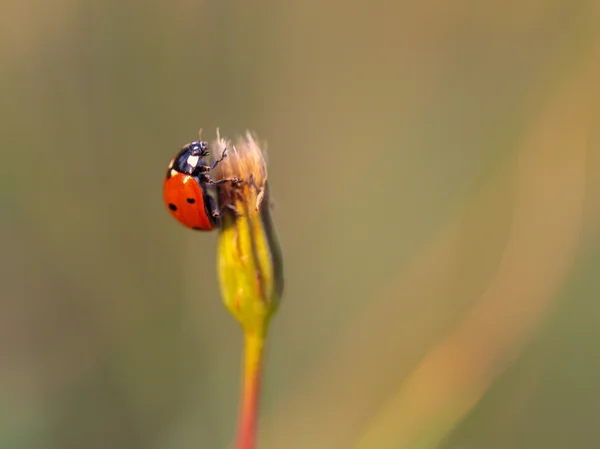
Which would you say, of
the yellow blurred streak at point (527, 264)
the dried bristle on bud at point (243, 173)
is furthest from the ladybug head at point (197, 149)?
the yellow blurred streak at point (527, 264)

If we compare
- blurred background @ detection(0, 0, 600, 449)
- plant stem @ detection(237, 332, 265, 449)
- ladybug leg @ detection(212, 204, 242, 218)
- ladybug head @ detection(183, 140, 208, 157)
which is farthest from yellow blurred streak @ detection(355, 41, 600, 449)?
ladybug head @ detection(183, 140, 208, 157)

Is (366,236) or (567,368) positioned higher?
(366,236)

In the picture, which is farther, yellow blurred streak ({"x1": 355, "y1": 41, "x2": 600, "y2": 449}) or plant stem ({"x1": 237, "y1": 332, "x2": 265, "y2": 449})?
yellow blurred streak ({"x1": 355, "y1": 41, "x2": 600, "y2": 449})

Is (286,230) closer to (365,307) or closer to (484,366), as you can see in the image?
(365,307)

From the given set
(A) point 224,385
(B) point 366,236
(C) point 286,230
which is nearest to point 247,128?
(C) point 286,230

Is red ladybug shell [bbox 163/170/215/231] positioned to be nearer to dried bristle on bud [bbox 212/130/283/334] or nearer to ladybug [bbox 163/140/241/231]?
ladybug [bbox 163/140/241/231]

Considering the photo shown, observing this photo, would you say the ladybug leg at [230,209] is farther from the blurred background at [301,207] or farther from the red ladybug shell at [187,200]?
A: the blurred background at [301,207]
